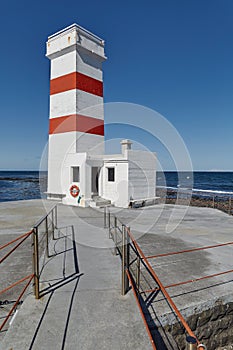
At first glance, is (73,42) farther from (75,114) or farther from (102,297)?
(102,297)

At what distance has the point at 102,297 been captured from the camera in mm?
2891

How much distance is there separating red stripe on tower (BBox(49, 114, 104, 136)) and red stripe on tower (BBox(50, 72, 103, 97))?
4.92ft

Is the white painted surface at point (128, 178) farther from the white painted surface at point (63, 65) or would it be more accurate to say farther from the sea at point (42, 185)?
the white painted surface at point (63, 65)

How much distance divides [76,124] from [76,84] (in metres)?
2.05

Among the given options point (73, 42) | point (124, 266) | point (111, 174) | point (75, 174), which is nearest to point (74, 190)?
point (75, 174)

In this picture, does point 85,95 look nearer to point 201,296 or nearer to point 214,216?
point 214,216

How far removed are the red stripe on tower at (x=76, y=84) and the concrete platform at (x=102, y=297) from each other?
865cm

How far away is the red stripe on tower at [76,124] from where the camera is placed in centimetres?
1214

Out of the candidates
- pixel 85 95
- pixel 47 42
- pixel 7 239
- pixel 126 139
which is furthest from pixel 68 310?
pixel 47 42

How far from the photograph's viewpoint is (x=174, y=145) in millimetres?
10227

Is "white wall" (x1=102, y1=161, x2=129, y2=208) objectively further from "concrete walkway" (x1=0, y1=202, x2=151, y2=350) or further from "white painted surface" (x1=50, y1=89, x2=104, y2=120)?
"concrete walkway" (x1=0, y1=202, x2=151, y2=350)

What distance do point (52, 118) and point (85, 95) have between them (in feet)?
7.62

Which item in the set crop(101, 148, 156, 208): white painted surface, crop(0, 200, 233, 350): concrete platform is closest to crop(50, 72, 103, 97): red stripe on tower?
crop(101, 148, 156, 208): white painted surface

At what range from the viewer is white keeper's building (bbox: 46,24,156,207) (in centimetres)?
1160
